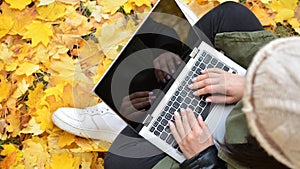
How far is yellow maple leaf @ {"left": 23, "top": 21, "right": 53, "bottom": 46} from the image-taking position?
4.92 feet

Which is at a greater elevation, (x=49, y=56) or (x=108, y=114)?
(x=49, y=56)

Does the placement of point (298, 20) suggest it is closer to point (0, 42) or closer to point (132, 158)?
point (132, 158)

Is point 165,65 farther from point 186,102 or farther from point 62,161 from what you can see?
point 62,161

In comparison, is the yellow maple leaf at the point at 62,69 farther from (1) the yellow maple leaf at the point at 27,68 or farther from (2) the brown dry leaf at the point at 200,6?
(2) the brown dry leaf at the point at 200,6

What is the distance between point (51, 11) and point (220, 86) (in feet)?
2.27

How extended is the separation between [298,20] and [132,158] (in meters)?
0.80

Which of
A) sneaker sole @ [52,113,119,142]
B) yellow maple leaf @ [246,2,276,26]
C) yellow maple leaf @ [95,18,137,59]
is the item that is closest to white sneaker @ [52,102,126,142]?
sneaker sole @ [52,113,119,142]

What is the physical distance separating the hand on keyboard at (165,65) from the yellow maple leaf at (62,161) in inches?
15.2

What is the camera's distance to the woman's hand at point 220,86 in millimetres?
1133

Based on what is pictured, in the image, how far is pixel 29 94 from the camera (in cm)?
145

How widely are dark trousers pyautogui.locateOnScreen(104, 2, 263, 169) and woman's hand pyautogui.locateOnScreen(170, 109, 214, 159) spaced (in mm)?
71

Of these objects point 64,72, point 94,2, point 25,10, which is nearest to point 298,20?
point 94,2

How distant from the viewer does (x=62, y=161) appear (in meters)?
1.38

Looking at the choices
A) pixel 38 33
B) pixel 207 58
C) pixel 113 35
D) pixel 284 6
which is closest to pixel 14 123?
pixel 38 33
